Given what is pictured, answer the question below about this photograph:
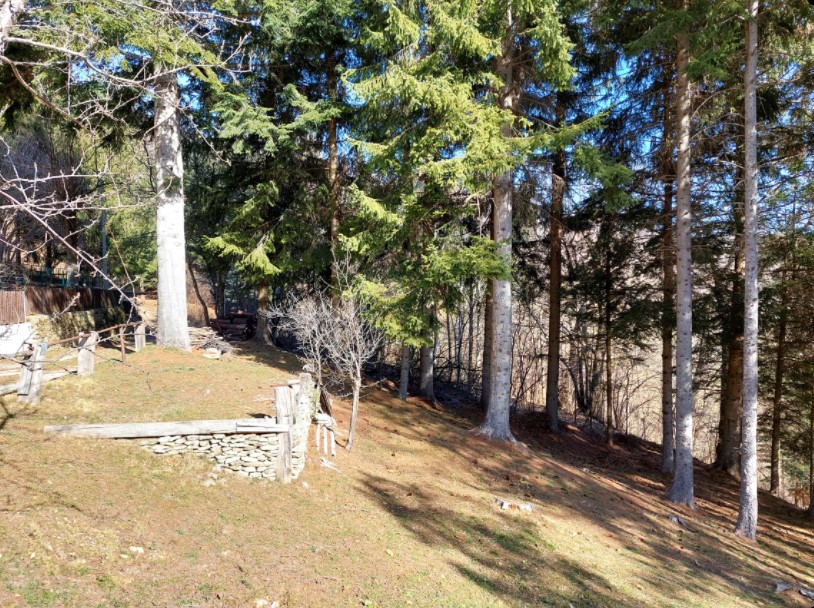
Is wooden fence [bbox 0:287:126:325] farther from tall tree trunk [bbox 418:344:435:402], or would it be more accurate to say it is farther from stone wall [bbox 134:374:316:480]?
tall tree trunk [bbox 418:344:435:402]

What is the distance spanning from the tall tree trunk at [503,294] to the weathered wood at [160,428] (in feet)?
20.0

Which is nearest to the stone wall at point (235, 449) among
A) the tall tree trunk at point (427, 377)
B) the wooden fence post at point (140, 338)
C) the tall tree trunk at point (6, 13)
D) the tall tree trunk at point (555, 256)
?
the tall tree trunk at point (6, 13)

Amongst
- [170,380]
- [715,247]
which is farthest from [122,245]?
[715,247]

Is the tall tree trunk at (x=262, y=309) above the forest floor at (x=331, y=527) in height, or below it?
above

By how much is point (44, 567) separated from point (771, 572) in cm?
1106

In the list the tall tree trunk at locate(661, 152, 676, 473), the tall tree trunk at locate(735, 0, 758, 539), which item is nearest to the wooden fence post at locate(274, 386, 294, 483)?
the tall tree trunk at locate(735, 0, 758, 539)

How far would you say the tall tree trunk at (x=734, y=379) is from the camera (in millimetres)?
13419

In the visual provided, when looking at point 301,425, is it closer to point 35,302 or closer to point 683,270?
point 683,270

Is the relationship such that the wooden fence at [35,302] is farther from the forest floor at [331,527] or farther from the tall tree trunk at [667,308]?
the tall tree trunk at [667,308]

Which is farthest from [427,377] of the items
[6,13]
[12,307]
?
[6,13]

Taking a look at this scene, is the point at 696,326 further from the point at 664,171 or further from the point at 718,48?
the point at 718,48

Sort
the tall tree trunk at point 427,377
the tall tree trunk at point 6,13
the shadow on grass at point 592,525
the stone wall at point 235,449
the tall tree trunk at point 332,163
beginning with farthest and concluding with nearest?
1. the tall tree trunk at point 427,377
2. the tall tree trunk at point 332,163
3. the stone wall at point 235,449
4. the shadow on grass at point 592,525
5. the tall tree trunk at point 6,13

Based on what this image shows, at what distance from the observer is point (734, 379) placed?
14836 millimetres

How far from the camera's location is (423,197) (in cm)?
1192
